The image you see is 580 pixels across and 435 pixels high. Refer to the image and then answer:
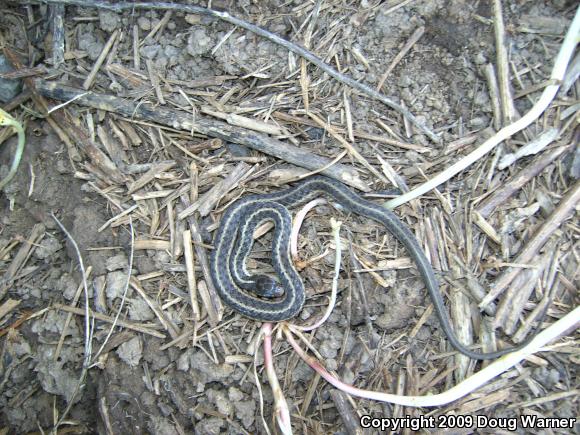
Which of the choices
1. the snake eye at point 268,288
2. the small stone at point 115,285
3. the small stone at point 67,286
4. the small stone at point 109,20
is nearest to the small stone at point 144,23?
the small stone at point 109,20

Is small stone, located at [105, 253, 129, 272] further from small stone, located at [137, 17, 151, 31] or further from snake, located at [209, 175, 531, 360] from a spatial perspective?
small stone, located at [137, 17, 151, 31]

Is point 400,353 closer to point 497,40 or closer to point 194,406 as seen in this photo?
point 194,406

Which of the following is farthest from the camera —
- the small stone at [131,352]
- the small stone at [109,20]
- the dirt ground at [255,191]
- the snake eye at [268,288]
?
the small stone at [109,20]

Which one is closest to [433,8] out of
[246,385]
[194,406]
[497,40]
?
[497,40]

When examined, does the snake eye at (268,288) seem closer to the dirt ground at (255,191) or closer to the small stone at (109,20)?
the dirt ground at (255,191)

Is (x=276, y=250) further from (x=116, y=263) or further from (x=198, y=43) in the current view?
(x=198, y=43)

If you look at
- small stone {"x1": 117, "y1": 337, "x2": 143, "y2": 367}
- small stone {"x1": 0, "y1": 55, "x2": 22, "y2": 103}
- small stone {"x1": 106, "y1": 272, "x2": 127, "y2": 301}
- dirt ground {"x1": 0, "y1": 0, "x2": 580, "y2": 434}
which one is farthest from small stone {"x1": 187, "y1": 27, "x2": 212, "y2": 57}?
small stone {"x1": 117, "y1": 337, "x2": 143, "y2": 367}
